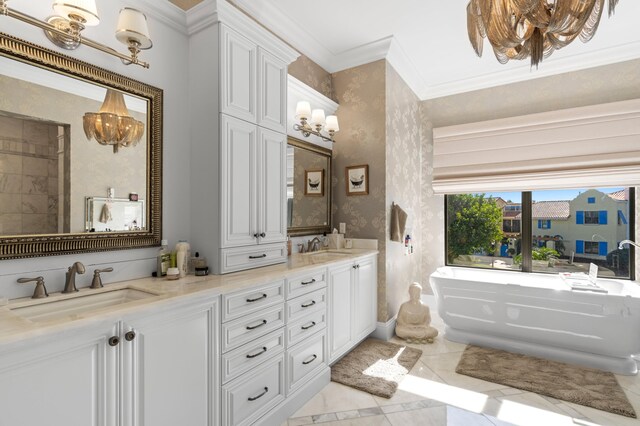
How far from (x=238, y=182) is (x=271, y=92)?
771 mm

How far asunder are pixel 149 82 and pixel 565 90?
4208 millimetres

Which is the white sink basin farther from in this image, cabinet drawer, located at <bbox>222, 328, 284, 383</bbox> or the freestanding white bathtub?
the freestanding white bathtub

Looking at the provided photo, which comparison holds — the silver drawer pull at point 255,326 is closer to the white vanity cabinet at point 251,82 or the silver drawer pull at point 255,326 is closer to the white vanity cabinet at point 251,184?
the white vanity cabinet at point 251,184

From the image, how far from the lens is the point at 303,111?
9.35ft

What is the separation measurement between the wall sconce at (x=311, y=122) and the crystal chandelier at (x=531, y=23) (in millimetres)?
1462

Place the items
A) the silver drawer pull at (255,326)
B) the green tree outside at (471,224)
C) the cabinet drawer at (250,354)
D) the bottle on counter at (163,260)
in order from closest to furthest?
1. the cabinet drawer at (250,354)
2. the silver drawer pull at (255,326)
3. the bottle on counter at (163,260)
4. the green tree outside at (471,224)

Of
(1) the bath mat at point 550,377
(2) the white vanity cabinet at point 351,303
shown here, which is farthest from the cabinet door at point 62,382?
(1) the bath mat at point 550,377

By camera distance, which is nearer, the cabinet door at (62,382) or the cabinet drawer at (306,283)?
the cabinet door at (62,382)

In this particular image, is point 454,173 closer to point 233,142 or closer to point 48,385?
point 233,142

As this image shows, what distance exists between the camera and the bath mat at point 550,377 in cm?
223

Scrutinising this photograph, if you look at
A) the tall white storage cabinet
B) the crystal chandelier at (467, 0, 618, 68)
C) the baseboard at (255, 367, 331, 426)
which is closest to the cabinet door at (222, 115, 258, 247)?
the tall white storage cabinet

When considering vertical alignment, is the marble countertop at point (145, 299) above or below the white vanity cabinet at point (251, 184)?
below

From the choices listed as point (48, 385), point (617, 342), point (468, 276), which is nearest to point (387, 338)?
point (468, 276)

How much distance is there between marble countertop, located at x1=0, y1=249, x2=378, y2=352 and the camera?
40.7 inches
